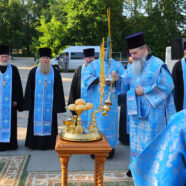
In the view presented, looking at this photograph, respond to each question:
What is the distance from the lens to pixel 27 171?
4.17 meters

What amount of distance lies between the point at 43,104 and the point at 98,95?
1.37 m

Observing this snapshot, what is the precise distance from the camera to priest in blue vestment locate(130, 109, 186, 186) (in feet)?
3.64

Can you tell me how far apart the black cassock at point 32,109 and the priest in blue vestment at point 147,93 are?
Answer: 218 centimetres

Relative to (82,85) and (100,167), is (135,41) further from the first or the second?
(82,85)

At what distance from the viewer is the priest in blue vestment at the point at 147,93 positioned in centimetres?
348

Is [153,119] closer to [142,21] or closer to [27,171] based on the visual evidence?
[27,171]

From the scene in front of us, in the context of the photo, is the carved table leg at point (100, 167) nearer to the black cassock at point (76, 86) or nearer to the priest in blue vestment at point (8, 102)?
the priest in blue vestment at point (8, 102)

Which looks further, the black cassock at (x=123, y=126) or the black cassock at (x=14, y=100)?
the black cassock at (x=123, y=126)

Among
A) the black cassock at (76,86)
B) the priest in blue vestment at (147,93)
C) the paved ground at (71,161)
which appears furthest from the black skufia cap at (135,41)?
the black cassock at (76,86)

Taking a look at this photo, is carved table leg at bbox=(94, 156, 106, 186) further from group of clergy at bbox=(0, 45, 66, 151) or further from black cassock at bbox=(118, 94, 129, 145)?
black cassock at bbox=(118, 94, 129, 145)

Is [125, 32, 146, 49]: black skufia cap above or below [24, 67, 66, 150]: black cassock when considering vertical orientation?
above

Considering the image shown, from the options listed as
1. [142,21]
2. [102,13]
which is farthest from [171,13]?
[102,13]

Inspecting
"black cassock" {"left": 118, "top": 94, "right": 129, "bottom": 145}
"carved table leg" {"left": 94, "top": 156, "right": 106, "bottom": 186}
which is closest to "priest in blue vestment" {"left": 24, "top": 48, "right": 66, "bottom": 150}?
"black cassock" {"left": 118, "top": 94, "right": 129, "bottom": 145}

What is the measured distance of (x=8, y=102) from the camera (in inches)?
212
